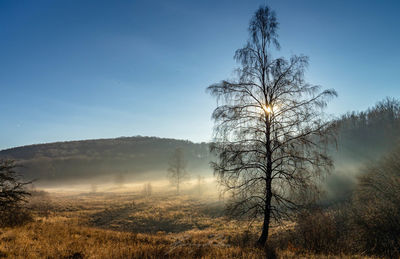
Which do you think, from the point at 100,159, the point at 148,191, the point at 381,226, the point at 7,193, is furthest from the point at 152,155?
the point at 381,226

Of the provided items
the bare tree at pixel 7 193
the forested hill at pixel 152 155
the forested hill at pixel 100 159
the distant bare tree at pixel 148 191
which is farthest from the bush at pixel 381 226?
the forested hill at pixel 100 159

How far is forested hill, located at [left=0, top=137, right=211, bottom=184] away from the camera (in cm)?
11538

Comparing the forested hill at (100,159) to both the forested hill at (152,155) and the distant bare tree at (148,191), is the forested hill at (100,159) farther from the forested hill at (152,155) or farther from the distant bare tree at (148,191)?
the distant bare tree at (148,191)

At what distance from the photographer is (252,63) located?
955 cm

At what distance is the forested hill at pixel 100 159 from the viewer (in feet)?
379

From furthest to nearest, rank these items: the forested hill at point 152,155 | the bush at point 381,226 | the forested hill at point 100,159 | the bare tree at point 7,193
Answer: the forested hill at point 100,159 → the forested hill at point 152,155 → the bare tree at point 7,193 → the bush at point 381,226

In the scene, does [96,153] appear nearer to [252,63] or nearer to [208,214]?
[208,214]

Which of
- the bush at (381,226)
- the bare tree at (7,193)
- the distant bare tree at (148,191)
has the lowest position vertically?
the distant bare tree at (148,191)

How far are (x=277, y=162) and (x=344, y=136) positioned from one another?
72.8 meters

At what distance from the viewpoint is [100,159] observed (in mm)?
143875

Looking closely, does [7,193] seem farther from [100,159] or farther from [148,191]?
[100,159]

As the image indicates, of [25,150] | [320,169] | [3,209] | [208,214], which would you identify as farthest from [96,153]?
[320,169]

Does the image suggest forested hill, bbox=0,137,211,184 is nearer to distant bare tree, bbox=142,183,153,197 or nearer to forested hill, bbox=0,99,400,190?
forested hill, bbox=0,99,400,190

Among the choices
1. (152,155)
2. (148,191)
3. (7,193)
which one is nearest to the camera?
(7,193)
